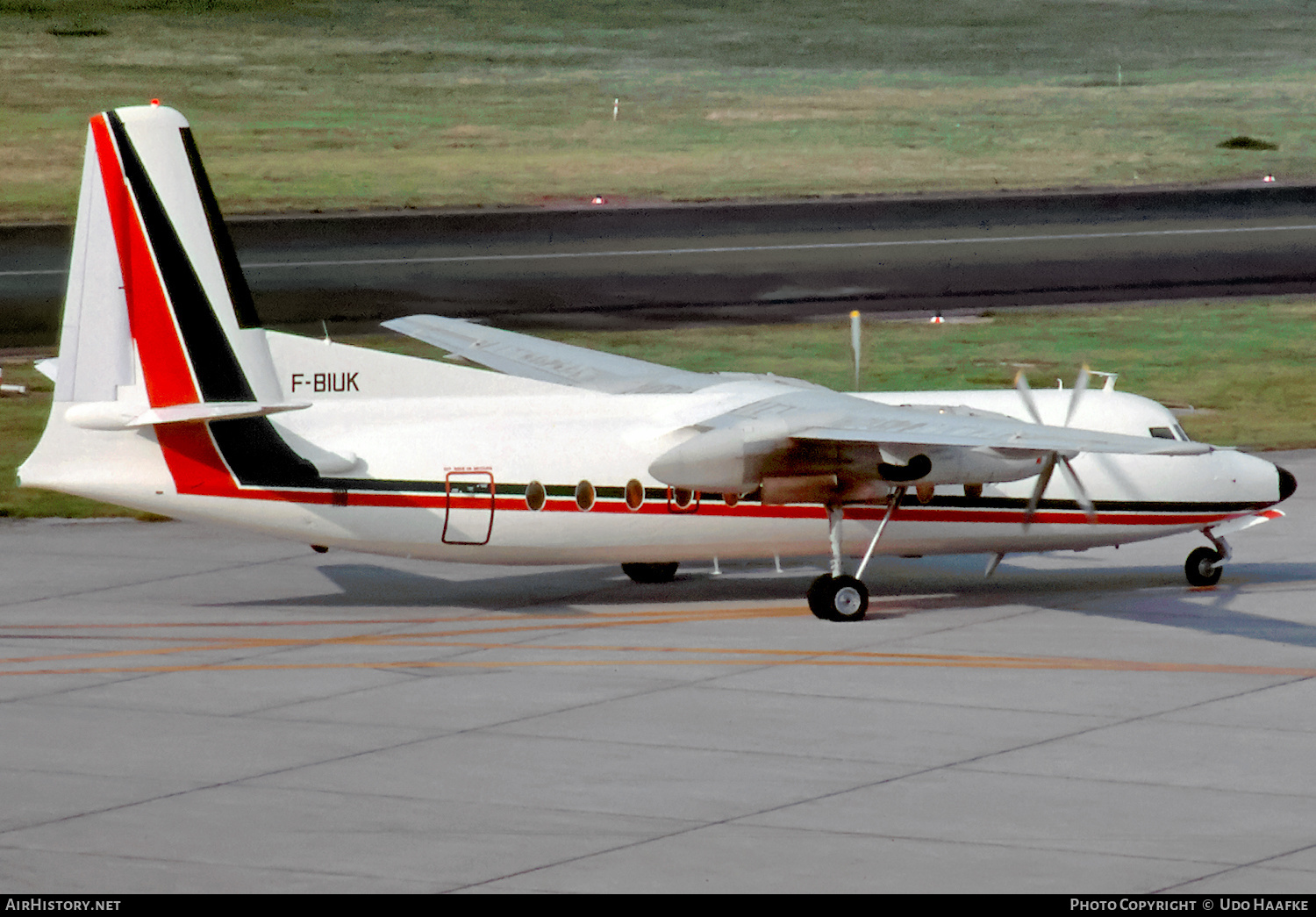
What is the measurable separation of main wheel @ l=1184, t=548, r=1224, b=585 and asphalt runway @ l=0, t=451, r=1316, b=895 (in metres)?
0.43

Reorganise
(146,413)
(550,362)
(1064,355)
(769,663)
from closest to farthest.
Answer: (769,663)
(146,413)
(550,362)
(1064,355)

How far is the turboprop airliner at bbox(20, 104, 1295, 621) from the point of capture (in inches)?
981

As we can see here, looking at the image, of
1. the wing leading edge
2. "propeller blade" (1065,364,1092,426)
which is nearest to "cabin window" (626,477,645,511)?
the wing leading edge

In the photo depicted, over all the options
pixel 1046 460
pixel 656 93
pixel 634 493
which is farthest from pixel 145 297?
pixel 656 93

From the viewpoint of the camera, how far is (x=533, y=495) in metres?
25.8

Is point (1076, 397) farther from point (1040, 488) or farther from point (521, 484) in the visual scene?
point (521, 484)

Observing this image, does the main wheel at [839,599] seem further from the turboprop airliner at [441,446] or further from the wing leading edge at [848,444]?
the wing leading edge at [848,444]

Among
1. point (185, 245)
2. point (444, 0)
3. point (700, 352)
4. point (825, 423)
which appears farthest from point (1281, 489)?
point (444, 0)

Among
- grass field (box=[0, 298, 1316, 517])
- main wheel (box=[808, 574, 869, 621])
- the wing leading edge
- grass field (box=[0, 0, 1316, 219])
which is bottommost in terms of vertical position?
main wheel (box=[808, 574, 869, 621])

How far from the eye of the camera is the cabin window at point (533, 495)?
84.6 ft

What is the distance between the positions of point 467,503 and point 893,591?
661 cm

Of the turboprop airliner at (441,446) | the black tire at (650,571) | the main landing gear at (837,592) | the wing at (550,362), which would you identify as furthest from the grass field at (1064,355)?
the main landing gear at (837,592)

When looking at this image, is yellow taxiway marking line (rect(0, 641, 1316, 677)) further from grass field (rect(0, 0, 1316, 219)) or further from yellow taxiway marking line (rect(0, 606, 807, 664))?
grass field (rect(0, 0, 1316, 219))

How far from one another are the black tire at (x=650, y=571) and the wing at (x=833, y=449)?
3793 millimetres
